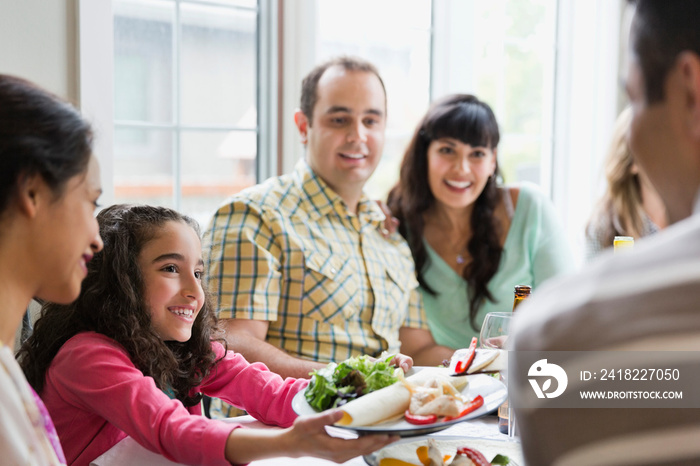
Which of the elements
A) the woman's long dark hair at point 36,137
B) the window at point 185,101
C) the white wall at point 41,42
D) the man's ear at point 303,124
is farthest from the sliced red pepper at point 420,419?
the window at point 185,101

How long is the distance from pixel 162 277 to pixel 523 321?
2.99ft

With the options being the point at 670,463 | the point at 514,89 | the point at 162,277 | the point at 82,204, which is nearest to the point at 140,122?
the point at 162,277

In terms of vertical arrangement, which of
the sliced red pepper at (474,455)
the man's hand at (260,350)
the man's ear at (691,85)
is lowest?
the man's hand at (260,350)

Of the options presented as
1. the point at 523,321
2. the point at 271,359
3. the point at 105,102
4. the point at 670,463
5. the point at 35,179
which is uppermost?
the point at 105,102

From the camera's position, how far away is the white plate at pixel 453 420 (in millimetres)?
1032

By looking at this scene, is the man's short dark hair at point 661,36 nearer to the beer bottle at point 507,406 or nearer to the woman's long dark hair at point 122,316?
the beer bottle at point 507,406

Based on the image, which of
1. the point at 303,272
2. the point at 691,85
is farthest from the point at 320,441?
the point at 303,272

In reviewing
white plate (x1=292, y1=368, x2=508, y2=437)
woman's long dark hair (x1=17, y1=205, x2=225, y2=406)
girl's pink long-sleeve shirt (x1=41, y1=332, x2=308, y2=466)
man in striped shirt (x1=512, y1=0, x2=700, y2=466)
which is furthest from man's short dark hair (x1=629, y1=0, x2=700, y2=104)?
woman's long dark hair (x1=17, y1=205, x2=225, y2=406)

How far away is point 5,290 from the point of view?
946 millimetres

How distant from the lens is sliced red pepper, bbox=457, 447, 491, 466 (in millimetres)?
1122

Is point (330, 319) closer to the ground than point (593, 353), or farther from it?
closer to the ground

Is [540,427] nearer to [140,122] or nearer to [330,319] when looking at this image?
[330,319]

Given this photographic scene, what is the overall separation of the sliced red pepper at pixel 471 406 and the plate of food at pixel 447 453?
0.08 m

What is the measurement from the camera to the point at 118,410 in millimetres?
1183
